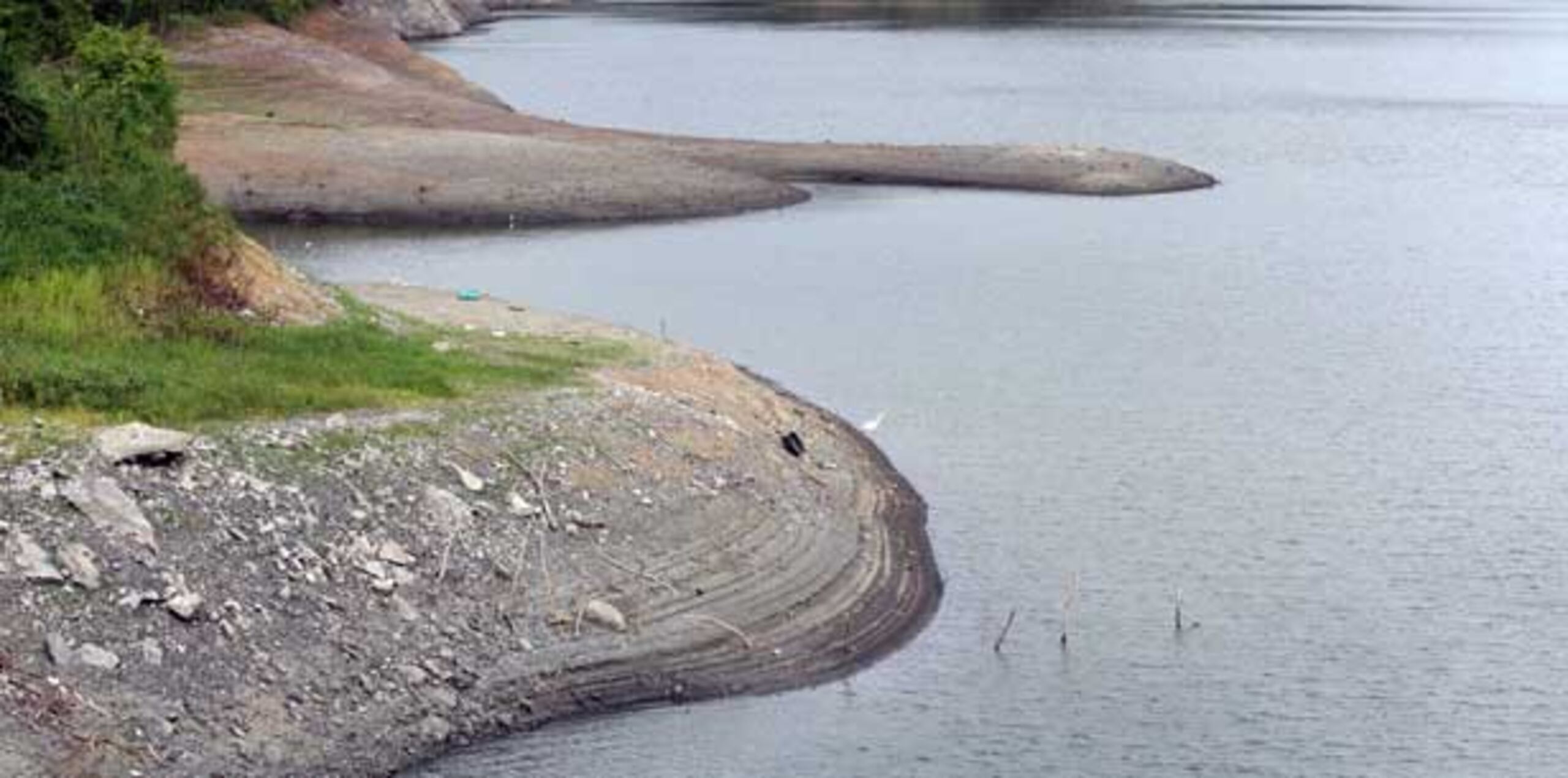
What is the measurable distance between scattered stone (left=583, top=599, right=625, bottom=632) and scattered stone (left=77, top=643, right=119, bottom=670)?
5.41 meters

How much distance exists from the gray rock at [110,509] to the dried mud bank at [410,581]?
26 mm

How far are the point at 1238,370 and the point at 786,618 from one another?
16.7 meters

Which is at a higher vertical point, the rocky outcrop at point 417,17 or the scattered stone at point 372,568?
the scattered stone at point 372,568

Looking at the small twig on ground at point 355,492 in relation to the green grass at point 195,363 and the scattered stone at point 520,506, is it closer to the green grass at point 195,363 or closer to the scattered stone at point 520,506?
the green grass at point 195,363

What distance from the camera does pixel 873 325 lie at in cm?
4431

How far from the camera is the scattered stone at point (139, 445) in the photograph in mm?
23719

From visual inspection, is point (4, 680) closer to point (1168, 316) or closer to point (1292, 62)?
point (1168, 316)

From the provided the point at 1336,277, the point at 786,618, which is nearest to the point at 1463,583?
the point at 786,618

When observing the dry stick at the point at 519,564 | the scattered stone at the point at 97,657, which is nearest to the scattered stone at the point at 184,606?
the scattered stone at the point at 97,657

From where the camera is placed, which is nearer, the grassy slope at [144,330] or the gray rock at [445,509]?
the gray rock at [445,509]

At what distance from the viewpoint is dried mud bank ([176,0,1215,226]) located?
59094 millimetres

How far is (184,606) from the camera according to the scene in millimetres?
22328

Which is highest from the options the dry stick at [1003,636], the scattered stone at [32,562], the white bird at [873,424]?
the scattered stone at [32,562]

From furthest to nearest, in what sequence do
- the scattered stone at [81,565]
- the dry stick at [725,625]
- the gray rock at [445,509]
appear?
the dry stick at [725,625] → the gray rock at [445,509] → the scattered stone at [81,565]
